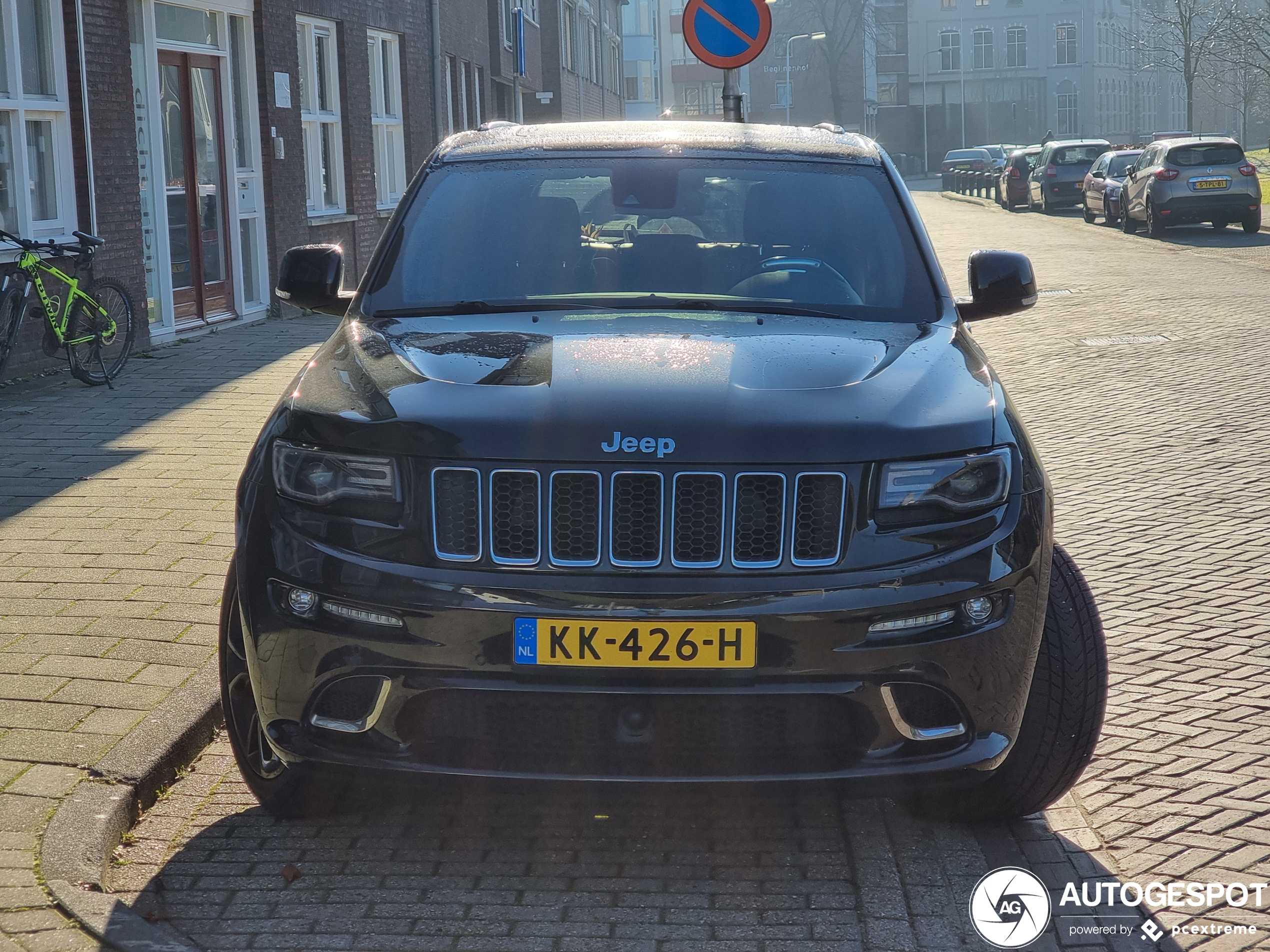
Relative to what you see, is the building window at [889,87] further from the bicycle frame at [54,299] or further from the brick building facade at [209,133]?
the bicycle frame at [54,299]

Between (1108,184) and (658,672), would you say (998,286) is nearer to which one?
(658,672)

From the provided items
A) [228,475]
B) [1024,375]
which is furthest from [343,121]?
[228,475]

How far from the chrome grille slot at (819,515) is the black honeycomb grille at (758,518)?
4cm

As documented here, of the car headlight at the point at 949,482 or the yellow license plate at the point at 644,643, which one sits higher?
the car headlight at the point at 949,482

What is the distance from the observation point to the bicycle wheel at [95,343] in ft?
34.7

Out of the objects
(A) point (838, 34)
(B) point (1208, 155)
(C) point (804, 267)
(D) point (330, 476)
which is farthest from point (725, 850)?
(A) point (838, 34)

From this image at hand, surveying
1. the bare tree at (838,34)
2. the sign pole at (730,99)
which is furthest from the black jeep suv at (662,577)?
the bare tree at (838,34)

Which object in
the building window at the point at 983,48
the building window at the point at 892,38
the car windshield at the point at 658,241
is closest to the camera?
the car windshield at the point at 658,241

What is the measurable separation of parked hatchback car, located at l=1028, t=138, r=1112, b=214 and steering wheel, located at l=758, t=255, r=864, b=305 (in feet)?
119

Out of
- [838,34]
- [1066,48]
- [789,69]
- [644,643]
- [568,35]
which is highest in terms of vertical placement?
[1066,48]

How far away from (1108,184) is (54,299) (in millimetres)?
25430

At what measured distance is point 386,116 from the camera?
823 inches

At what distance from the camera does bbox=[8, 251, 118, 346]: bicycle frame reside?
10.4 metres

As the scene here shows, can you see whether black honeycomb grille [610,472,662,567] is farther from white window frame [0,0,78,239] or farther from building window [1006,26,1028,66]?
building window [1006,26,1028,66]
